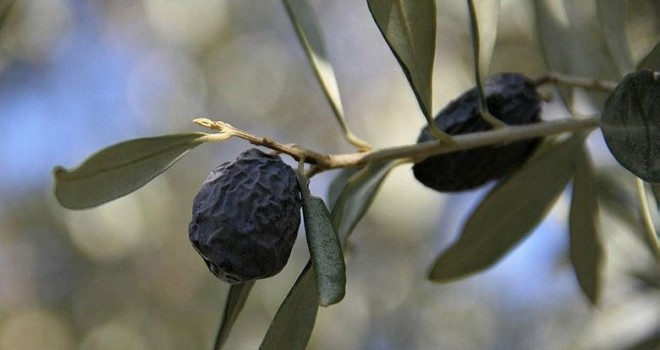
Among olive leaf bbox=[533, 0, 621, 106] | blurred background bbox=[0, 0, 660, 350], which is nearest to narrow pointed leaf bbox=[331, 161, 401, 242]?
olive leaf bbox=[533, 0, 621, 106]

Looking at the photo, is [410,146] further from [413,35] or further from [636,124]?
[636,124]

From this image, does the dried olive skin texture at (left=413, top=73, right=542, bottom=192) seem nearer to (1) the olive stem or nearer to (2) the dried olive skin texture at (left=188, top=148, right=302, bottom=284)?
(1) the olive stem

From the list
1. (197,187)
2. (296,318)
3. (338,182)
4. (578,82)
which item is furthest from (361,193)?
(197,187)

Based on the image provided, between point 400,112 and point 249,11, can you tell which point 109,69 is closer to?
point 249,11

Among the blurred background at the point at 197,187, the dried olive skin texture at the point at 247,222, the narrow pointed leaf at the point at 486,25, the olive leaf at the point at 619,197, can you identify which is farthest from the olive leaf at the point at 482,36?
the blurred background at the point at 197,187

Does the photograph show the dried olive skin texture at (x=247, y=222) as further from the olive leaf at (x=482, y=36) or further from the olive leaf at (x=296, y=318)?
the olive leaf at (x=482, y=36)

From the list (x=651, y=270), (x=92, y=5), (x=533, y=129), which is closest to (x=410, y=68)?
(x=533, y=129)
